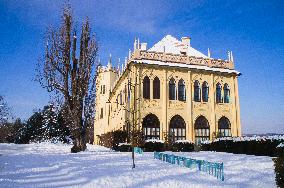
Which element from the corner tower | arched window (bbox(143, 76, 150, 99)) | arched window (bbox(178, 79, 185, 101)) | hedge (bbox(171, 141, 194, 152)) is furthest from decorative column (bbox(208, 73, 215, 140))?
the corner tower

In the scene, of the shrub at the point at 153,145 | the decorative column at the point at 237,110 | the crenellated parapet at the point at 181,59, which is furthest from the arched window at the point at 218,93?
the shrub at the point at 153,145

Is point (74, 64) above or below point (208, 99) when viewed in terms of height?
above

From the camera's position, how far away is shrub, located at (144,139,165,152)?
81.4 ft

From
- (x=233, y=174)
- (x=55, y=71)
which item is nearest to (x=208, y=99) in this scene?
(x=55, y=71)

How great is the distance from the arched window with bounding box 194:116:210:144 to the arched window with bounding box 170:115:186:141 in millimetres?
1542

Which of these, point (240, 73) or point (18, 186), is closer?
point (18, 186)

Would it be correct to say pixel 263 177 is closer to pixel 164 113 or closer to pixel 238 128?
pixel 164 113

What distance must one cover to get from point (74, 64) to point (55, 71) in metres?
1.77

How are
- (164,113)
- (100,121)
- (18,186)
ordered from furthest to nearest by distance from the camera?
(100,121) → (164,113) → (18,186)

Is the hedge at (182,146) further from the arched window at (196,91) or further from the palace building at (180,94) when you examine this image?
the arched window at (196,91)

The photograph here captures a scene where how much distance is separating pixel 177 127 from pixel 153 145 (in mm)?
4187

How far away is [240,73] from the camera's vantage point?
3100 cm

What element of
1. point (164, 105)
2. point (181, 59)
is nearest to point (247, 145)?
point (164, 105)

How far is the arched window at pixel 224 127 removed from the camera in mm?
29781
